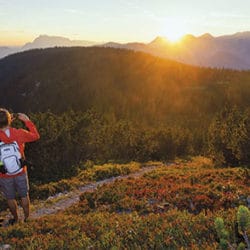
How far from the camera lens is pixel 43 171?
95.0ft

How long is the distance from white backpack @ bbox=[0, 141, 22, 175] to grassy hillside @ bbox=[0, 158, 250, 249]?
1346 mm

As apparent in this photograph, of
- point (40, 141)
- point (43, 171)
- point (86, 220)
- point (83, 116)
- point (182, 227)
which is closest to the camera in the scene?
point (182, 227)

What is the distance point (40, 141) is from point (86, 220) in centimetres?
2221

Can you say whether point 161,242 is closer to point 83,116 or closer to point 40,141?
point 40,141

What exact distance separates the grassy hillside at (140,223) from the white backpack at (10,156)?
1.35m

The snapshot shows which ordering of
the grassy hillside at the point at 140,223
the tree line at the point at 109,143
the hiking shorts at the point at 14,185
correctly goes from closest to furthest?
the grassy hillside at the point at 140,223 < the hiking shorts at the point at 14,185 < the tree line at the point at 109,143

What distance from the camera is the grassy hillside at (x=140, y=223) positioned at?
22.6ft

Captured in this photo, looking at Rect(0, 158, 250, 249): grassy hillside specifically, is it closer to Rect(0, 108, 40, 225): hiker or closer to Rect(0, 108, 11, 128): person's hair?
Rect(0, 108, 40, 225): hiker

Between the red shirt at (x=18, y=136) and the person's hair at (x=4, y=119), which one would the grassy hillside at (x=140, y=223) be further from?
the person's hair at (x=4, y=119)

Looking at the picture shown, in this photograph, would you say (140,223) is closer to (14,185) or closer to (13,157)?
(13,157)

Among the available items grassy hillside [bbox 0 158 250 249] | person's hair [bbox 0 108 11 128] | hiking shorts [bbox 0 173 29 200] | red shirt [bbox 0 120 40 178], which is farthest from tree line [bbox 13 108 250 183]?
person's hair [bbox 0 108 11 128]

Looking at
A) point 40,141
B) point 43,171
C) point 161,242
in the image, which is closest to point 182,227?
point 161,242

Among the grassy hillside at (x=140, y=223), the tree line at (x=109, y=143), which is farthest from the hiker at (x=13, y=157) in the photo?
the tree line at (x=109, y=143)

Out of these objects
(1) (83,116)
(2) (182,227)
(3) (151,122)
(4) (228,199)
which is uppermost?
(2) (182,227)
